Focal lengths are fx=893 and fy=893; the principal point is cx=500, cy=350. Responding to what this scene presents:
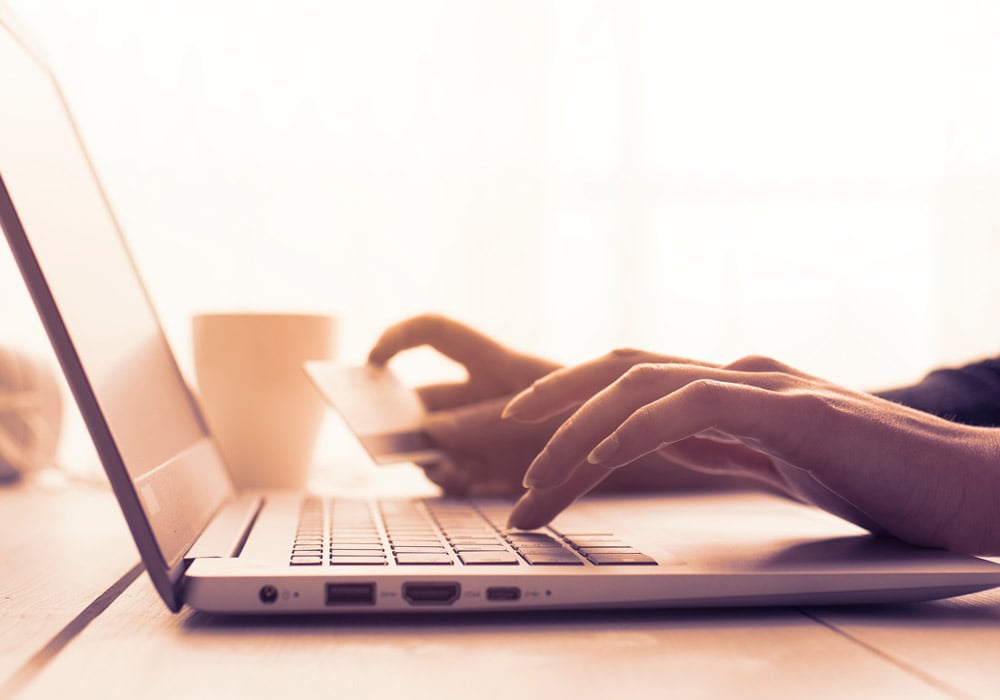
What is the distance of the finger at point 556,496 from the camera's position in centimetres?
54

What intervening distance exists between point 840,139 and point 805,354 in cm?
55

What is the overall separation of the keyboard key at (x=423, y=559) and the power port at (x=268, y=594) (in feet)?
0.20

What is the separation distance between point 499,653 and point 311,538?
181mm

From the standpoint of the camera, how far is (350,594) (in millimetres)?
401

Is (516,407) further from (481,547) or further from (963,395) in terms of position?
(963,395)

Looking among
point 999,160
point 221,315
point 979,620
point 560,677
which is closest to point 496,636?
point 560,677

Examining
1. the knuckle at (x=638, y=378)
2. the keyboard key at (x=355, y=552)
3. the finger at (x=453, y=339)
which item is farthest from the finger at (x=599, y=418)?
the finger at (x=453, y=339)

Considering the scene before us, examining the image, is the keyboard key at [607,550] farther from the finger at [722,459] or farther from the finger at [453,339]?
the finger at [453,339]

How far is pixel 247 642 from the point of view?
1.24ft

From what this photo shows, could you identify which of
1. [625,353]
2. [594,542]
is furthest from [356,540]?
[625,353]

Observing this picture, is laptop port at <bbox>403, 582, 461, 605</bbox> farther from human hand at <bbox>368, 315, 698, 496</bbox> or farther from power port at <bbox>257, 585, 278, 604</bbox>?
human hand at <bbox>368, 315, 698, 496</bbox>

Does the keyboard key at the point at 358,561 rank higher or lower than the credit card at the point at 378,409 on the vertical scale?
higher

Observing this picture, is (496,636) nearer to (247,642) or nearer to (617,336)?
(247,642)

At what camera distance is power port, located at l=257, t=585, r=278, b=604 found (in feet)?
1.30
